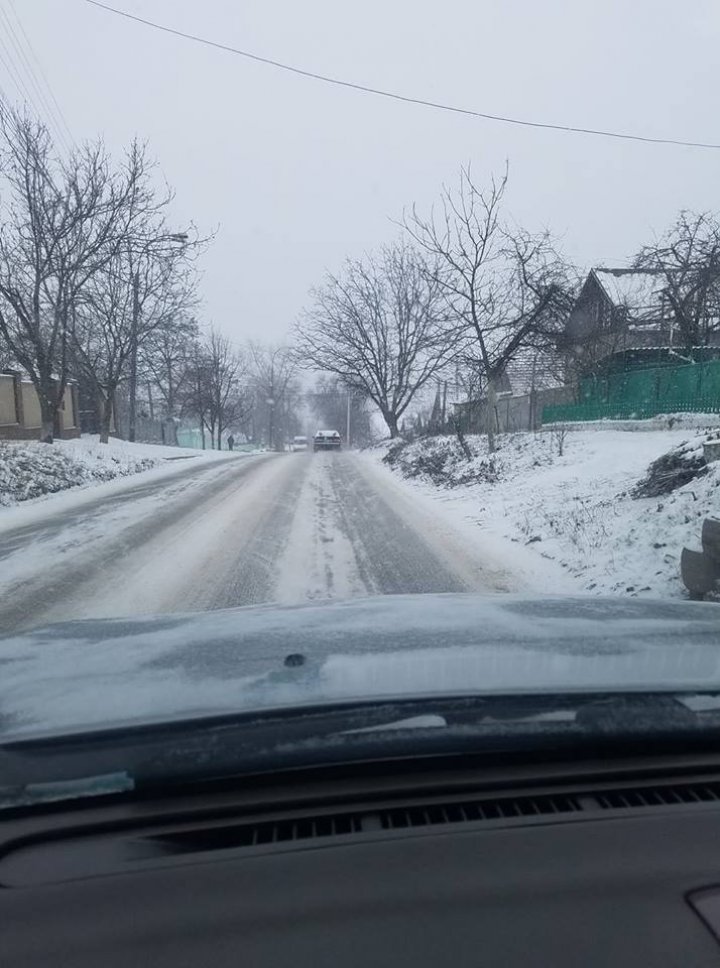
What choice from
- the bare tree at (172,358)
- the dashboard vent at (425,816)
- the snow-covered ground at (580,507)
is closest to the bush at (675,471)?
the snow-covered ground at (580,507)

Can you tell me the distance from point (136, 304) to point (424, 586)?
28075 mm

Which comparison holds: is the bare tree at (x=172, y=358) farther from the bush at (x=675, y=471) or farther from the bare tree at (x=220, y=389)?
the bush at (x=675, y=471)

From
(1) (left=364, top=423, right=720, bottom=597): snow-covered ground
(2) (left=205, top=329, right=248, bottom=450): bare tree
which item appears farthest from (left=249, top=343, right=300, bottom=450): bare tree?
(1) (left=364, top=423, right=720, bottom=597): snow-covered ground

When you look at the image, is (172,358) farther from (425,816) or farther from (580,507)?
(425,816)

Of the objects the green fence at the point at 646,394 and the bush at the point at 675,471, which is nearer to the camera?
the bush at the point at 675,471

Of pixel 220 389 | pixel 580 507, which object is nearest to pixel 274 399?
pixel 220 389

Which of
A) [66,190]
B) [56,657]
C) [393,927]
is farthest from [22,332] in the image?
[393,927]

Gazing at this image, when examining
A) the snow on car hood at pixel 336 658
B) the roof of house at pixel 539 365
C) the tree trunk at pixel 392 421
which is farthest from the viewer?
the tree trunk at pixel 392 421

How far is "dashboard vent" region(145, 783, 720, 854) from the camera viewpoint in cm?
201

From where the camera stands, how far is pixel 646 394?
21.5 meters

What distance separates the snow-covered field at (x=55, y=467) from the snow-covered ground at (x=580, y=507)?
326 inches

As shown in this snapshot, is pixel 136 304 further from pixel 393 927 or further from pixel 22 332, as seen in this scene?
pixel 393 927

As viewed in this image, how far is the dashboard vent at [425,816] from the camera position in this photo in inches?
79.1

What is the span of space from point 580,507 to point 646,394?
10333mm
